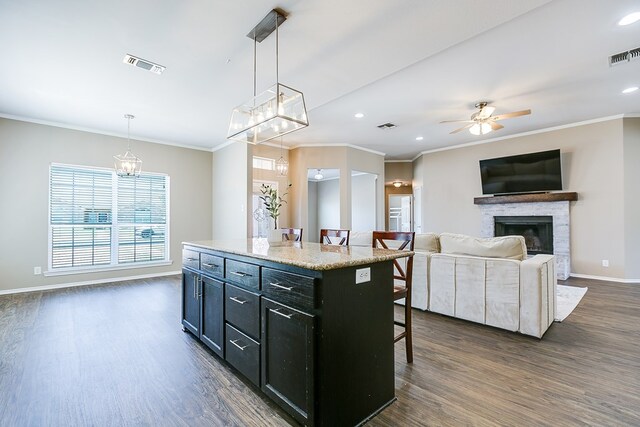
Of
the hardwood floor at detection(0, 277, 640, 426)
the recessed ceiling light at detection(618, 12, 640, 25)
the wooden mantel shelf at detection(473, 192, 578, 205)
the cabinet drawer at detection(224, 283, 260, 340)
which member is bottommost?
the hardwood floor at detection(0, 277, 640, 426)

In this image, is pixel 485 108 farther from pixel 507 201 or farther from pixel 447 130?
pixel 507 201

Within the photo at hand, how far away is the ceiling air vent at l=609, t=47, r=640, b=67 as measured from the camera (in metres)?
3.07

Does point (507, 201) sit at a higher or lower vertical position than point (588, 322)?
higher

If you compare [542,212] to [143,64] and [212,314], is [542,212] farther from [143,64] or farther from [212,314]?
[143,64]

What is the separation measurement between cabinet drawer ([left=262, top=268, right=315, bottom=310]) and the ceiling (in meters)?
2.00

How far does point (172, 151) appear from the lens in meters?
6.34

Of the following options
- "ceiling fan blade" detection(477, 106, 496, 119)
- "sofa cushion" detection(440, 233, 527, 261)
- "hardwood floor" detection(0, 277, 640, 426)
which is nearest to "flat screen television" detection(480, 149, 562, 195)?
"ceiling fan blade" detection(477, 106, 496, 119)

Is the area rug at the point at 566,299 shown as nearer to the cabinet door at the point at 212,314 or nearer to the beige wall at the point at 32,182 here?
the cabinet door at the point at 212,314

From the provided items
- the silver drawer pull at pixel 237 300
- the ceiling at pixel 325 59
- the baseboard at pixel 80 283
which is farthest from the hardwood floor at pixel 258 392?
the ceiling at pixel 325 59

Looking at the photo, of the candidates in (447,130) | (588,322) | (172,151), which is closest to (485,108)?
(447,130)

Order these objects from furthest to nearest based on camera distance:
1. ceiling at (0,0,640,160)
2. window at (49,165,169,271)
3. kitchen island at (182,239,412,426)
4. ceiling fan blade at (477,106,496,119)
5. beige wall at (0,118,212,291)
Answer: window at (49,165,169,271), beige wall at (0,118,212,291), ceiling fan blade at (477,106,496,119), ceiling at (0,0,640,160), kitchen island at (182,239,412,426)

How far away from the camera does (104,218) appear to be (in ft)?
18.2

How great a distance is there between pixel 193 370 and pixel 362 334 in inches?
58.7

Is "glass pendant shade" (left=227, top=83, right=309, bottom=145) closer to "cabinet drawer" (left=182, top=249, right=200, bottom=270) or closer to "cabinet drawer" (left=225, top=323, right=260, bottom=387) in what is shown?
"cabinet drawer" (left=182, top=249, right=200, bottom=270)
